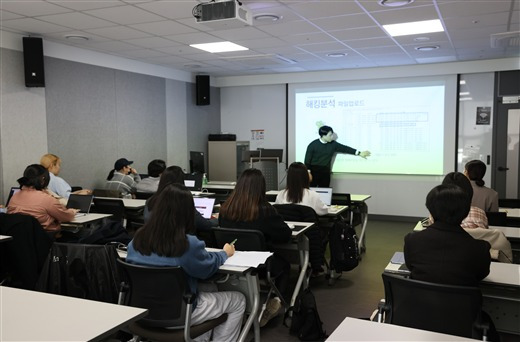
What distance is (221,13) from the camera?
4238mm

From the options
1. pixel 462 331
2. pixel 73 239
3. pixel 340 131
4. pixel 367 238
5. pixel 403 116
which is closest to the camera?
pixel 462 331

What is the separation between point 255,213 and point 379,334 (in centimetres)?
184

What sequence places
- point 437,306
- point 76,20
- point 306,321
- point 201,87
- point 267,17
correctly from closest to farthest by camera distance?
1. point 437,306
2. point 306,321
3. point 267,17
4. point 76,20
5. point 201,87

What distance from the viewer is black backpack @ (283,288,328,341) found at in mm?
3283

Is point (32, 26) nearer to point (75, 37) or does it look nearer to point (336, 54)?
point (75, 37)

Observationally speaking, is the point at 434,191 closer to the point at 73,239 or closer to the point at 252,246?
the point at 252,246

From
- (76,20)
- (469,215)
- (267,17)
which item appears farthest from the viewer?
(76,20)

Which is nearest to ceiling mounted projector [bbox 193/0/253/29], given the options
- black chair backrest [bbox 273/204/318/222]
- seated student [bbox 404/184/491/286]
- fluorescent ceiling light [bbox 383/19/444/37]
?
black chair backrest [bbox 273/204/318/222]

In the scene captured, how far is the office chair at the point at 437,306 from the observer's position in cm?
197

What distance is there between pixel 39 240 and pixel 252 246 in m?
1.69

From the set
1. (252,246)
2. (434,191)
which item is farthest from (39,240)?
(434,191)

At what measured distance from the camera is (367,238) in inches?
273

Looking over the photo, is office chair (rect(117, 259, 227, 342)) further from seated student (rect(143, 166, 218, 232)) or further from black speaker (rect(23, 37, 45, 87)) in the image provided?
black speaker (rect(23, 37, 45, 87))

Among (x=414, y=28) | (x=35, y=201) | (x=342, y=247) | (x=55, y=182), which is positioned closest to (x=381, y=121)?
(x=414, y=28)
